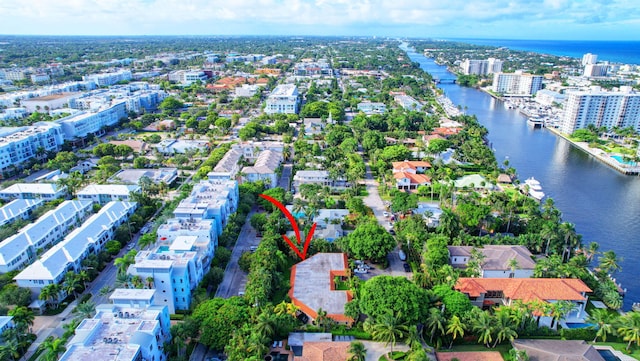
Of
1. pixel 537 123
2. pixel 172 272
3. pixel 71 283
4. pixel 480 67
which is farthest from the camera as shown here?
pixel 480 67

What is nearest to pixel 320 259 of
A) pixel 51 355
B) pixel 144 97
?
pixel 51 355

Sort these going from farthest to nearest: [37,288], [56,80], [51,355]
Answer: [56,80] < [37,288] < [51,355]

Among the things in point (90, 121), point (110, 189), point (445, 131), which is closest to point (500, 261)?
Answer: point (110, 189)

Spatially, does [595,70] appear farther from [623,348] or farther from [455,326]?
[455,326]

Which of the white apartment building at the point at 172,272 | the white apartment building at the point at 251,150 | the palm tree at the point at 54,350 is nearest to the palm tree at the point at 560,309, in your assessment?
the white apartment building at the point at 172,272

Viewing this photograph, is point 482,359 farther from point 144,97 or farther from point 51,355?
point 144,97

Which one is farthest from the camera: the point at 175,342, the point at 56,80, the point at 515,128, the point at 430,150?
the point at 56,80
